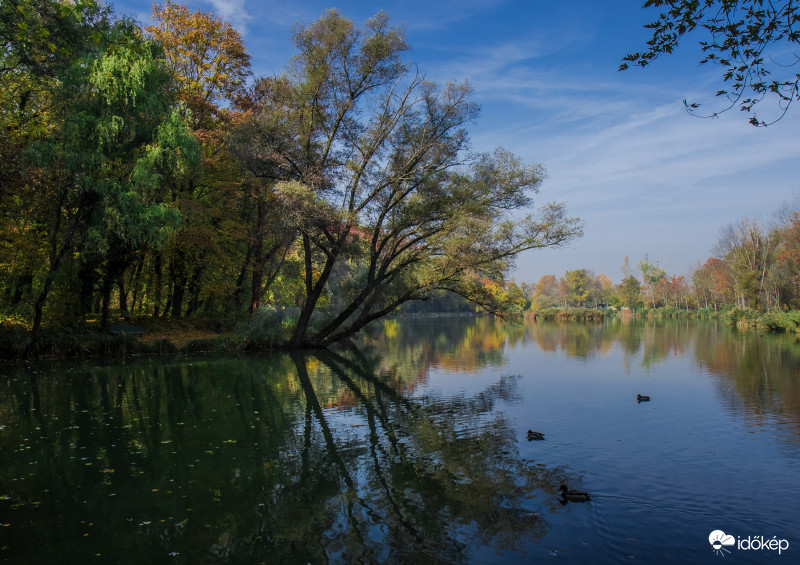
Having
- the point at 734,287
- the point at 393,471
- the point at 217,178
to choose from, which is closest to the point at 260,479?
the point at 393,471

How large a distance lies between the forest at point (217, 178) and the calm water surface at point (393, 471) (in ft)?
27.0

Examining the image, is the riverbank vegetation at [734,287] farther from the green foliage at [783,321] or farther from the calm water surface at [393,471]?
the calm water surface at [393,471]

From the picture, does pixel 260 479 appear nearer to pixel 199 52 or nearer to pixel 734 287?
pixel 199 52

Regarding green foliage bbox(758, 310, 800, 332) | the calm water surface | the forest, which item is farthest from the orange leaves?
green foliage bbox(758, 310, 800, 332)

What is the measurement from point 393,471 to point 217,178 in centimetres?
2585

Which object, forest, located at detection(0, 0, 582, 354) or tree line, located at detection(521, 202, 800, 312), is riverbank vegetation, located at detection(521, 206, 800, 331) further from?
forest, located at detection(0, 0, 582, 354)

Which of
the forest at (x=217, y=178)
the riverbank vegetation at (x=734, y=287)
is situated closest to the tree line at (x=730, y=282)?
the riverbank vegetation at (x=734, y=287)

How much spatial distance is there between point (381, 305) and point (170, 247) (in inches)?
477

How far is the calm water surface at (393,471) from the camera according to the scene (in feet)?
18.2

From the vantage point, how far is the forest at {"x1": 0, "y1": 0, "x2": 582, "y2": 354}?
67.4ft

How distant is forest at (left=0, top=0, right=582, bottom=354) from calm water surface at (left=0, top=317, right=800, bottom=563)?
824 cm

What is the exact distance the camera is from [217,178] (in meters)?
29.7

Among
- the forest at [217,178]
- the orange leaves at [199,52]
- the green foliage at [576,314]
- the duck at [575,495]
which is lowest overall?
the duck at [575,495]

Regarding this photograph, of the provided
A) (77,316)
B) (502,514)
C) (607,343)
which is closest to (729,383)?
(502,514)
